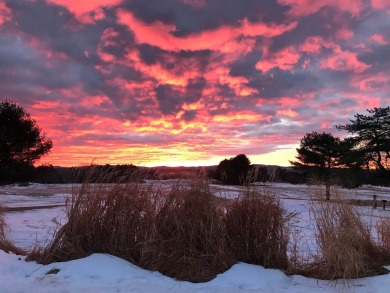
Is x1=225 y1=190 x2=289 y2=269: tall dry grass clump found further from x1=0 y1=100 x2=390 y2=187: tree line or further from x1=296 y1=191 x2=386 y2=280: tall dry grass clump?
x1=0 y1=100 x2=390 y2=187: tree line

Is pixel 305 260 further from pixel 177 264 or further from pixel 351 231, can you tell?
pixel 177 264

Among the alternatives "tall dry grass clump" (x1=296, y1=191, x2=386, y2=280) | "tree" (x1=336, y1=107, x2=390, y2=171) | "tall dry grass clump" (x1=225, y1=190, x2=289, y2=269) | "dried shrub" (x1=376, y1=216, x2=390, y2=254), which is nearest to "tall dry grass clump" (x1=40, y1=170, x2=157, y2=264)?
"tall dry grass clump" (x1=225, y1=190, x2=289, y2=269)

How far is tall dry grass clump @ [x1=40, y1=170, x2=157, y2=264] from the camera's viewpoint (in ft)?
21.3

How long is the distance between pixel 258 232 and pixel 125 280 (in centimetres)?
232

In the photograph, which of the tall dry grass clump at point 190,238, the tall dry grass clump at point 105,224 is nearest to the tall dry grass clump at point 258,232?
the tall dry grass clump at point 190,238

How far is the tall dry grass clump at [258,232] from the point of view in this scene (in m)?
6.37

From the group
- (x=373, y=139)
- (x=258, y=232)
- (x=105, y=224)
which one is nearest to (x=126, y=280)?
(x=105, y=224)

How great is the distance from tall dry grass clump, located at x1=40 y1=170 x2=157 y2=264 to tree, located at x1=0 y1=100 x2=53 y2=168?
24247mm

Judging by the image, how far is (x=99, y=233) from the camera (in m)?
6.71

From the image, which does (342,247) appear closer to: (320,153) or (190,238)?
(190,238)

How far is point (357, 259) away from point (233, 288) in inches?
79.4

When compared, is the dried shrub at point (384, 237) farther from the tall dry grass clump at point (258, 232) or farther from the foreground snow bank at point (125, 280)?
the tall dry grass clump at point (258, 232)

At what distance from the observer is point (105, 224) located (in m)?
6.74

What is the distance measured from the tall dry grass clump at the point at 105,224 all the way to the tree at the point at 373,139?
83.1ft
